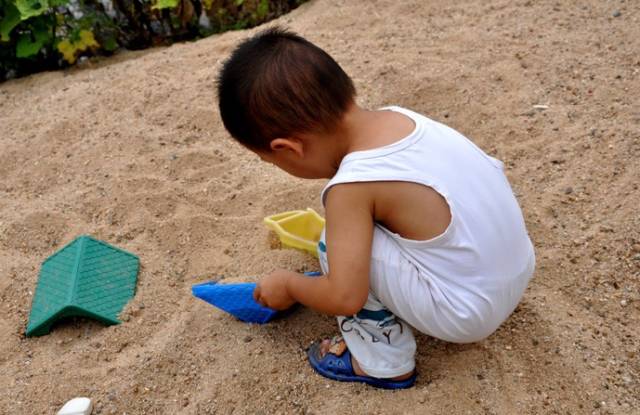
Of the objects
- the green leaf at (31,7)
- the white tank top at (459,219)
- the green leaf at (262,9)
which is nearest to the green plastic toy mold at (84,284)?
the white tank top at (459,219)

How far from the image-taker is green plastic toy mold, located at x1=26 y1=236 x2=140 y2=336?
196 cm

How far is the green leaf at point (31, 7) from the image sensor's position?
3.54m

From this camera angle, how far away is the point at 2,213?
8.22 feet

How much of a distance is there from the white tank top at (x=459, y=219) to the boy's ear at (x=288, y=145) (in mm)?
119

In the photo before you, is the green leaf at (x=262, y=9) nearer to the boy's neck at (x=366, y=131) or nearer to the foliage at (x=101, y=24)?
the foliage at (x=101, y=24)

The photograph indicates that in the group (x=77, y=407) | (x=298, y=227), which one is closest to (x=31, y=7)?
(x=298, y=227)

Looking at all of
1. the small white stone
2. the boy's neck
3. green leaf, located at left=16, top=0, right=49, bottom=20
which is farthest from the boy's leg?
green leaf, located at left=16, top=0, right=49, bottom=20

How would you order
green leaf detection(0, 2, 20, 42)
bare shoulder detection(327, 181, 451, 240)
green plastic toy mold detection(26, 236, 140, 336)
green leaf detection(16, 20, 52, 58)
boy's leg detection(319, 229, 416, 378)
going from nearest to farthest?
bare shoulder detection(327, 181, 451, 240)
boy's leg detection(319, 229, 416, 378)
green plastic toy mold detection(26, 236, 140, 336)
green leaf detection(0, 2, 20, 42)
green leaf detection(16, 20, 52, 58)

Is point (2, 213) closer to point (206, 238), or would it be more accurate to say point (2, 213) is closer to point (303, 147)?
point (206, 238)

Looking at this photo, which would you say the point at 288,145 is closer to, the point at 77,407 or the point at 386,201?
the point at 386,201

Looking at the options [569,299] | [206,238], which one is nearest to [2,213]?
[206,238]

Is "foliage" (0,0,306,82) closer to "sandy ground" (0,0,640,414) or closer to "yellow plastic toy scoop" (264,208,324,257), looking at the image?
"sandy ground" (0,0,640,414)

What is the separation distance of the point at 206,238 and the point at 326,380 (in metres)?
0.82

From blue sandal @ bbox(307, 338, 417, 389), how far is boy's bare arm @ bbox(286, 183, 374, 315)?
23 centimetres
